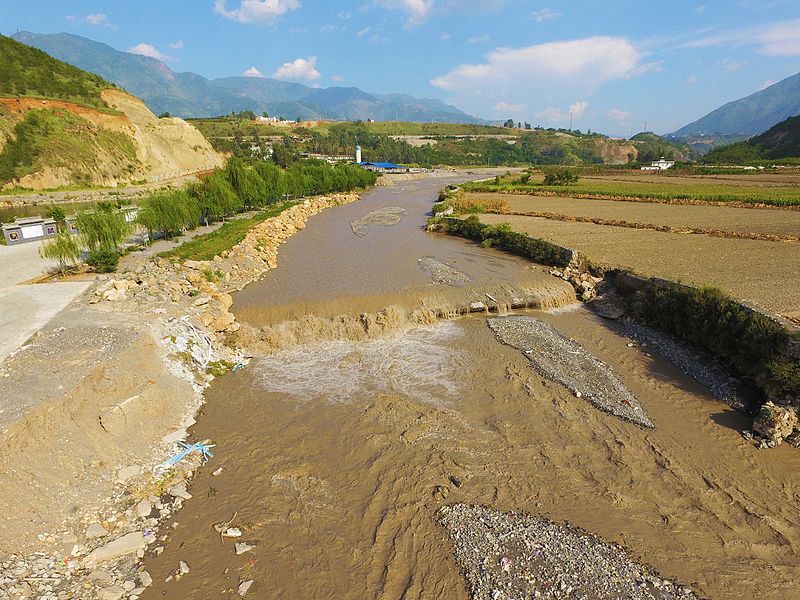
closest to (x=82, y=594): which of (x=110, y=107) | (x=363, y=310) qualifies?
(x=363, y=310)

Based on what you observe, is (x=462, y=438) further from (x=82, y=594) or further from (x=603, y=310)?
(x=603, y=310)

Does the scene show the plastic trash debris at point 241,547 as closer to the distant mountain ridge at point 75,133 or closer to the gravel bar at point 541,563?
the gravel bar at point 541,563

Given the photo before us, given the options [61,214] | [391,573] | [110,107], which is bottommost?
[391,573]

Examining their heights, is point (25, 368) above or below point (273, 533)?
above

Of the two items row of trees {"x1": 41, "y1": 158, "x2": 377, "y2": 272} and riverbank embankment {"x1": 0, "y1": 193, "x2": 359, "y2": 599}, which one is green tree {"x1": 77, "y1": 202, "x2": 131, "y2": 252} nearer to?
row of trees {"x1": 41, "y1": 158, "x2": 377, "y2": 272}

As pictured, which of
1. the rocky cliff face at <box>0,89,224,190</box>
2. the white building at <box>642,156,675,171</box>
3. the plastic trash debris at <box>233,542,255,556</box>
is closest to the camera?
the plastic trash debris at <box>233,542,255,556</box>

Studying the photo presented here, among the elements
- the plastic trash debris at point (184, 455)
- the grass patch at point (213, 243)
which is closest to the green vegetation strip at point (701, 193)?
the grass patch at point (213, 243)

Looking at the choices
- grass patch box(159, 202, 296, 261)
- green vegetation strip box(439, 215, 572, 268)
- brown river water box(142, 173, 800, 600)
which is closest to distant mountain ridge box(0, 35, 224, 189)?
grass patch box(159, 202, 296, 261)
